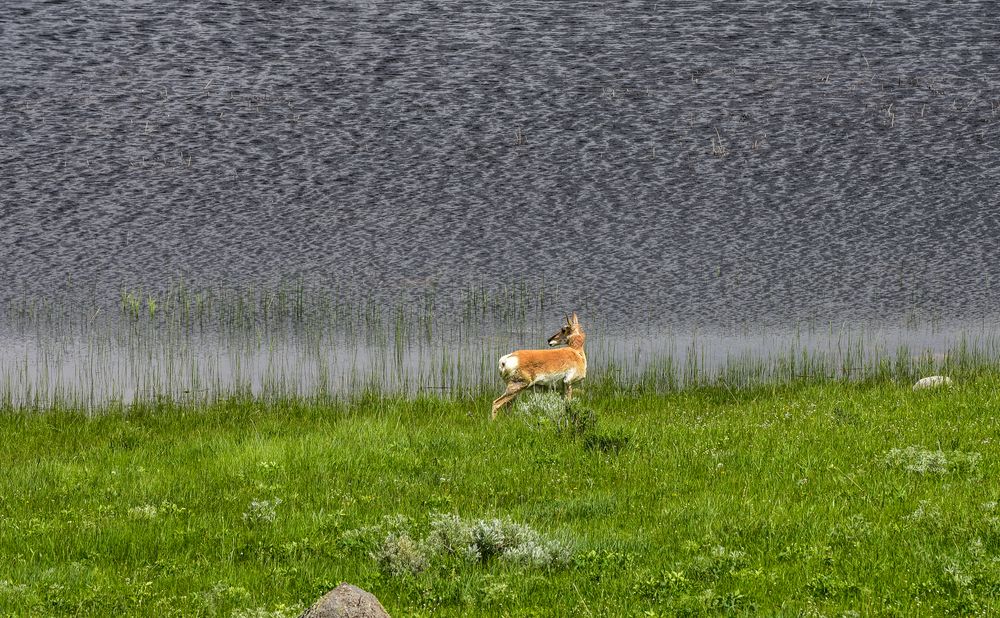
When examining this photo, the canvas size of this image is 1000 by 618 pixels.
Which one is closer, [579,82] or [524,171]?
[524,171]

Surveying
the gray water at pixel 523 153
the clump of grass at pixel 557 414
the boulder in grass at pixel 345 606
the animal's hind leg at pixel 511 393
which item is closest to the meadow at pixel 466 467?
the clump of grass at pixel 557 414

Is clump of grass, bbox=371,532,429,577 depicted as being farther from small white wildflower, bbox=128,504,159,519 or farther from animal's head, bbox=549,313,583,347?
animal's head, bbox=549,313,583,347

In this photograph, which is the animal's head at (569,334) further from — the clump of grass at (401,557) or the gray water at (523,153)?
the clump of grass at (401,557)

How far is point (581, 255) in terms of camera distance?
104 ft

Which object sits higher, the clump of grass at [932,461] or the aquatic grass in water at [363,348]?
the clump of grass at [932,461]

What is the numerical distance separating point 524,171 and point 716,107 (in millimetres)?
9195

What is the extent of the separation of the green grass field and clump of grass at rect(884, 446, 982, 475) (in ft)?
0.12

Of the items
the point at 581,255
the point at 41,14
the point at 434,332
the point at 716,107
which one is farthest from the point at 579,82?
the point at 41,14

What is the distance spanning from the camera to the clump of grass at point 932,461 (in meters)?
12.4

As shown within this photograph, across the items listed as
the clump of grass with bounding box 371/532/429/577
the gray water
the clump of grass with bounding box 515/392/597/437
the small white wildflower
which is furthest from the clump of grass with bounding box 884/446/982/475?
the gray water

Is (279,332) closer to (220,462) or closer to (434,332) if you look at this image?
(434,332)

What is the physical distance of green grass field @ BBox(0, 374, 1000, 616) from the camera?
28.2 feet

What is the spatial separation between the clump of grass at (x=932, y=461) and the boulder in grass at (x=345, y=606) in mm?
8426

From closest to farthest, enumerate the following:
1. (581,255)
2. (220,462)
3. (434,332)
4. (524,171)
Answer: (220,462) → (434,332) → (581,255) → (524,171)
